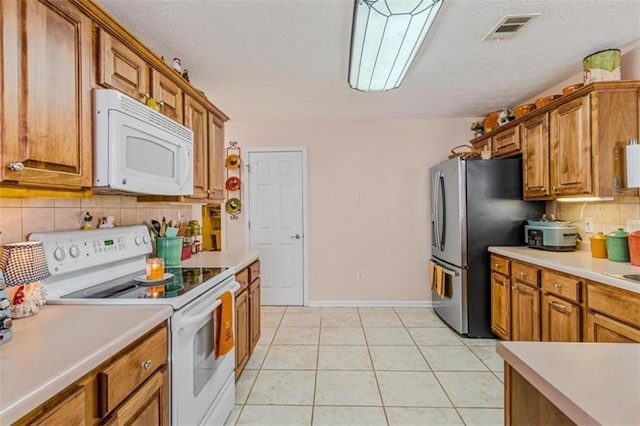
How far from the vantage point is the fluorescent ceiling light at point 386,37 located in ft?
5.56

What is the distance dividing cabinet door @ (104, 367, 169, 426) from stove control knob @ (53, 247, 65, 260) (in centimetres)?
71

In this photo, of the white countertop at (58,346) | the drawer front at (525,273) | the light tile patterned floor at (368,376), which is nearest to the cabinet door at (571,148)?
the drawer front at (525,273)

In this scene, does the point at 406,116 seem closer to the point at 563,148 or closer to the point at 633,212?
the point at 563,148

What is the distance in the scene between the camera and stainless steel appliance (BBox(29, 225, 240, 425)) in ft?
4.60

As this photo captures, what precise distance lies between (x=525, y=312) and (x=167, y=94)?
306 centimetres

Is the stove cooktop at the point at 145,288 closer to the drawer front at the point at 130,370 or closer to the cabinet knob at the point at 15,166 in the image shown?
the drawer front at the point at 130,370

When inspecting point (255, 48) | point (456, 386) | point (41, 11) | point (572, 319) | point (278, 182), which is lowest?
point (456, 386)

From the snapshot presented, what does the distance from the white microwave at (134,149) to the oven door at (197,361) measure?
0.65m

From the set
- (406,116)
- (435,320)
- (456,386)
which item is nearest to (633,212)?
(456,386)

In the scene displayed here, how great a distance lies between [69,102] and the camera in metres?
1.31

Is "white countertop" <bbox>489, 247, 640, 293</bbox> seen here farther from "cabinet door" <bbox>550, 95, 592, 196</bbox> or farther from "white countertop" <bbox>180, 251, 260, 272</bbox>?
"white countertop" <bbox>180, 251, 260, 272</bbox>

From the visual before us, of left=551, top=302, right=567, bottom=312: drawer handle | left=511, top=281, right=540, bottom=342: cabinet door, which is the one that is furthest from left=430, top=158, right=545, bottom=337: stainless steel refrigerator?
left=551, top=302, right=567, bottom=312: drawer handle

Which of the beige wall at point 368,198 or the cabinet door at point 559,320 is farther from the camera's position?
the beige wall at point 368,198

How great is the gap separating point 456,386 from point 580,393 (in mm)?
1957
